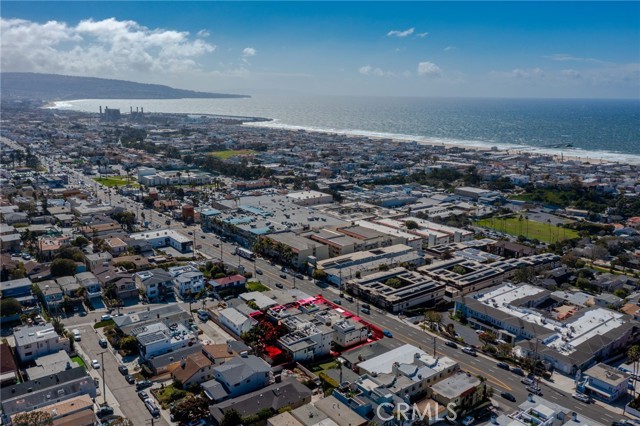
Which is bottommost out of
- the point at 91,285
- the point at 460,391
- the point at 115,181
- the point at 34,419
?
the point at 34,419

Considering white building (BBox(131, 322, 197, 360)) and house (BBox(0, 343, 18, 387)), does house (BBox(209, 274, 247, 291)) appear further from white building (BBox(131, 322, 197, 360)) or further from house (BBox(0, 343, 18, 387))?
house (BBox(0, 343, 18, 387))

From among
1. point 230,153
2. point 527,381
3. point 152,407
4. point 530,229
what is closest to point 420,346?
point 527,381

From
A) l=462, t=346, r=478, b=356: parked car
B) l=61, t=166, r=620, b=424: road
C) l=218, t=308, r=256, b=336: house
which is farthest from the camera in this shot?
l=218, t=308, r=256, b=336: house

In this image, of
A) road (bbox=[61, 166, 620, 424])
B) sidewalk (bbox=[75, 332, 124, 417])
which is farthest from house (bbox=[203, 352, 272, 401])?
sidewalk (bbox=[75, 332, 124, 417])

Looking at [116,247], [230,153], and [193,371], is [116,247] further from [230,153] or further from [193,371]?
[230,153]

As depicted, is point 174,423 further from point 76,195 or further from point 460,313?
point 76,195
